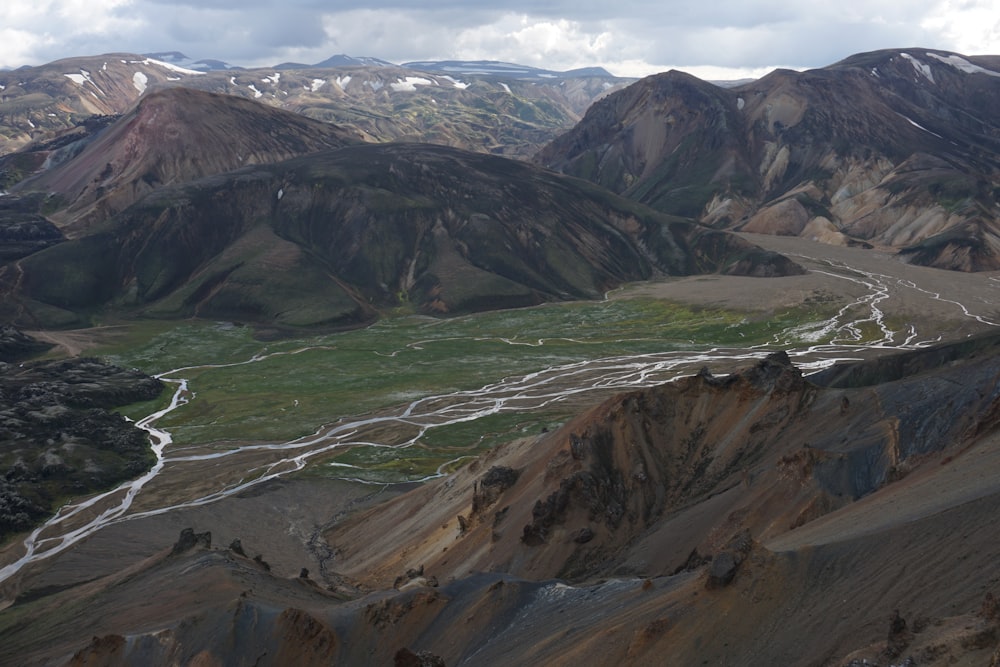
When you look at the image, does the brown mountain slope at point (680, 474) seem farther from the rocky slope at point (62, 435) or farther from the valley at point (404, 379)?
the rocky slope at point (62, 435)

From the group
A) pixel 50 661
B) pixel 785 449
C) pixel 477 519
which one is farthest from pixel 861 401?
pixel 50 661

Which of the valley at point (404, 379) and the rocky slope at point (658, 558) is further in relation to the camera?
the valley at point (404, 379)

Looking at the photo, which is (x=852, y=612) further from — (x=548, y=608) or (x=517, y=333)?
(x=517, y=333)

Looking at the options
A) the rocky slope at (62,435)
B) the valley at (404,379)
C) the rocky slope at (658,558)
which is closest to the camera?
the rocky slope at (658,558)

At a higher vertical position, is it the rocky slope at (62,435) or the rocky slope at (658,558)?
the rocky slope at (658,558)

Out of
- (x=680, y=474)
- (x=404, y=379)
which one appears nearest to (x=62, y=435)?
(x=404, y=379)

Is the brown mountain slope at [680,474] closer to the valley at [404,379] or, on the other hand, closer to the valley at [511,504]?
the valley at [511,504]

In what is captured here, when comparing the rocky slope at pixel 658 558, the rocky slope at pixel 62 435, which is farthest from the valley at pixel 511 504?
the rocky slope at pixel 62 435

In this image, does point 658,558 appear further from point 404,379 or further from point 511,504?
point 404,379

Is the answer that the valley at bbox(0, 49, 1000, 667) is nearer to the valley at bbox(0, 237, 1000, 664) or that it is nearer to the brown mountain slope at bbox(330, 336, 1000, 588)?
the brown mountain slope at bbox(330, 336, 1000, 588)

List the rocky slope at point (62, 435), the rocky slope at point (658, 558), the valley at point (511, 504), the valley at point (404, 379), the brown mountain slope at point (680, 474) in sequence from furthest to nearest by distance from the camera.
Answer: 1. the rocky slope at point (62, 435)
2. the valley at point (404, 379)
3. the brown mountain slope at point (680, 474)
4. the valley at point (511, 504)
5. the rocky slope at point (658, 558)
